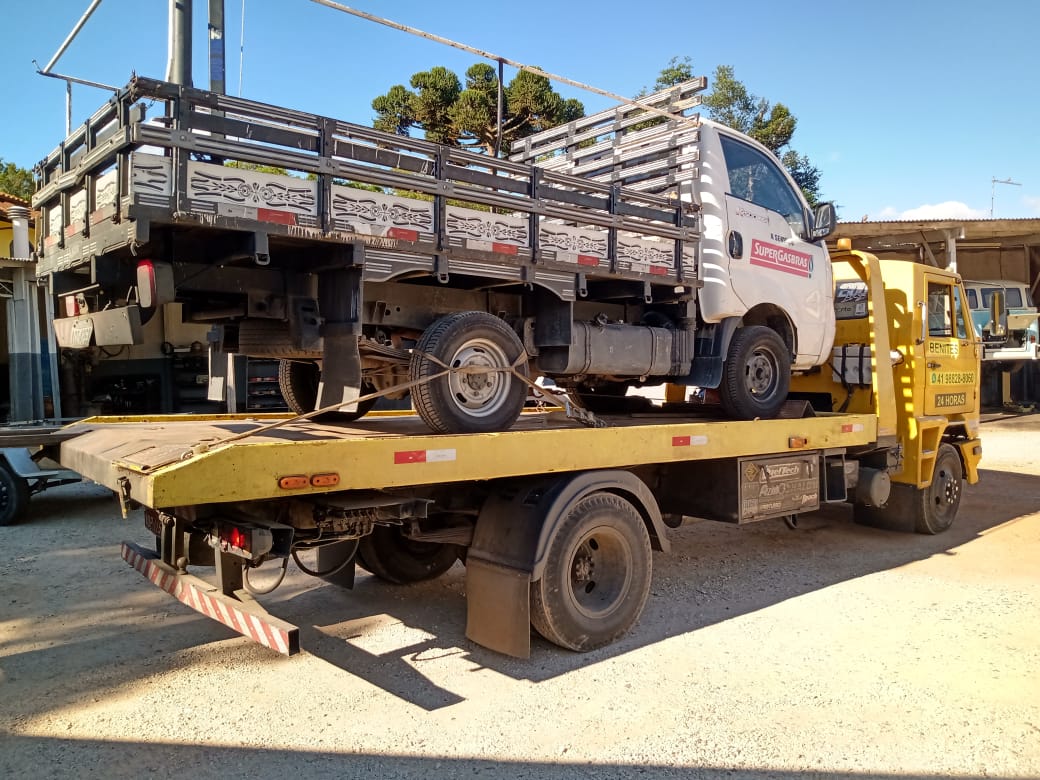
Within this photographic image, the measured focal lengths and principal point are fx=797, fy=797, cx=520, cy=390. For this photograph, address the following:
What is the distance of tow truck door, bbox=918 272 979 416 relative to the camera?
26.0ft

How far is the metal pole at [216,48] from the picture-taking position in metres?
4.95

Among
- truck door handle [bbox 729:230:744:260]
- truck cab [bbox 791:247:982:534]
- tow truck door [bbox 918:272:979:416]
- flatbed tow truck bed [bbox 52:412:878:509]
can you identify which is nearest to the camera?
flatbed tow truck bed [bbox 52:412:878:509]

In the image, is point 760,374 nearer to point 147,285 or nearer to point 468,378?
point 468,378

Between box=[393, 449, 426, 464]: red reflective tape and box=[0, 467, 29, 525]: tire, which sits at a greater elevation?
box=[393, 449, 426, 464]: red reflective tape

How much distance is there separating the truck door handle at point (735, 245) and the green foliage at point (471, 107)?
44.1 ft

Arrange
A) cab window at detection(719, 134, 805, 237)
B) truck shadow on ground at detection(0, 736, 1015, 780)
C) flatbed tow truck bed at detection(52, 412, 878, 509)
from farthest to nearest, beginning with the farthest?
cab window at detection(719, 134, 805, 237), flatbed tow truck bed at detection(52, 412, 878, 509), truck shadow on ground at detection(0, 736, 1015, 780)

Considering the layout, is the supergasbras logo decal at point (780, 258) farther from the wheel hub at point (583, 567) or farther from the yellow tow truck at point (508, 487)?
the wheel hub at point (583, 567)

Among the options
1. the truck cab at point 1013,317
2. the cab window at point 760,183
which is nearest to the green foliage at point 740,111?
the truck cab at point 1013,317

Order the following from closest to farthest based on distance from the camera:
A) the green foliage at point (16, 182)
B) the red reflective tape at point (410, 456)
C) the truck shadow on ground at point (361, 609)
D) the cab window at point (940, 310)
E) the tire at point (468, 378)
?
the red reflective tape at point (410, 456) → the truck shadow on ground at point (361, 609) → the tire at point (468, 378) → the cab window at point (940, 310) → the green foliage at point (16, 182)

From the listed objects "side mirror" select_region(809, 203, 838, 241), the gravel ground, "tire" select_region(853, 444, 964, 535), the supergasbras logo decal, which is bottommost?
the gravel ground

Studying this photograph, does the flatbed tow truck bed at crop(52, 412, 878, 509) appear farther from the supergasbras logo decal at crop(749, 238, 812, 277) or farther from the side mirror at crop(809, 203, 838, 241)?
the side mirror at crop(809, 203, 838, 241)

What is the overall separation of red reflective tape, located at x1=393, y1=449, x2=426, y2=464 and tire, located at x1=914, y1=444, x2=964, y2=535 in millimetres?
5986

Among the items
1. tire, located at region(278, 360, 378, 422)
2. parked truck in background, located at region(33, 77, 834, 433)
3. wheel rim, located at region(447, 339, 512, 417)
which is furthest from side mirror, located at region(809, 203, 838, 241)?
tire, located at region(278, 360, 378, 422)

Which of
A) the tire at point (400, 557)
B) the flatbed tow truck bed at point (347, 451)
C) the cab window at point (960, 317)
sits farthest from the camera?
the cab window at point (960, 317)
